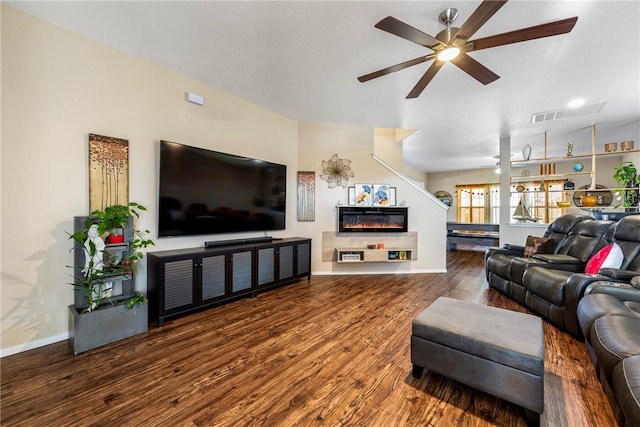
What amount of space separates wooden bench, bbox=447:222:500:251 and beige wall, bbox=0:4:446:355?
720cm

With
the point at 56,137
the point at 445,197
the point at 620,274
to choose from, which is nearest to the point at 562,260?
the point at 620,274

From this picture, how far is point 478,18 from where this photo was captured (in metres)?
1.76

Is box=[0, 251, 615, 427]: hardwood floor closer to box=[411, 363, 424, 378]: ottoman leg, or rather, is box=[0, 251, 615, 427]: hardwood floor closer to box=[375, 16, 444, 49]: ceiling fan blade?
box=[411, 363, 424, 378]: ottoman leg

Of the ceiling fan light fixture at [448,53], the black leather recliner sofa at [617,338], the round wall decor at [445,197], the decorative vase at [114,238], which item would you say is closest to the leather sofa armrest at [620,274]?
the black leather recliner sofa at [617,338]

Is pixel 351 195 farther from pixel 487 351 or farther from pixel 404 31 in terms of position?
pixel 487 351

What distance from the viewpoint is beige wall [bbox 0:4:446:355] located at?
2.21m

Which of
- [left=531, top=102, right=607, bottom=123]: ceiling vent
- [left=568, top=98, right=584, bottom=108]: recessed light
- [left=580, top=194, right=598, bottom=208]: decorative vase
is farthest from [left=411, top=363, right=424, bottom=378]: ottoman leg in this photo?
[left=580, top=194, right=598, bottom=208]: decorative vase

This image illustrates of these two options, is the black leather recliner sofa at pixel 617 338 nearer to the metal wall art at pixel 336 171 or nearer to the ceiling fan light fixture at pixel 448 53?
the ceiling fan light fixture at pixel 448 53

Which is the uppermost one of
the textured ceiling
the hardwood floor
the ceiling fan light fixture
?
the textured ceiling

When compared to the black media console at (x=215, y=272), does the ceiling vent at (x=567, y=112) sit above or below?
above

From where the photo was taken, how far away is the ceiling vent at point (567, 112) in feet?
13.1

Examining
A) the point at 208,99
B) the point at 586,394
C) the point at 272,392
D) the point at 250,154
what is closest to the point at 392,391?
the point at 272,392

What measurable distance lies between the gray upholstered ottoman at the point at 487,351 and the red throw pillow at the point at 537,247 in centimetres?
243

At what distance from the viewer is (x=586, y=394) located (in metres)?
1.75
